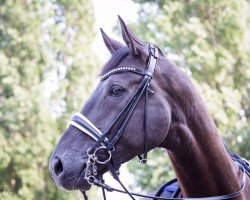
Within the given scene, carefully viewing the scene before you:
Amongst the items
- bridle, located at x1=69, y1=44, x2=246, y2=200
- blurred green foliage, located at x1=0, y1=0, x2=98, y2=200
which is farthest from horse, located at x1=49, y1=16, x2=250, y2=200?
blurred green foliage, located at x1=0, y1=0, x2=98, y2=200

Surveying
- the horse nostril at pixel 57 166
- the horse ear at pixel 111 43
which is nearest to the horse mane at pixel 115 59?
the horse ear at pixel 111 43

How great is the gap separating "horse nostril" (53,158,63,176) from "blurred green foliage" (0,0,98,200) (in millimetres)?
7053

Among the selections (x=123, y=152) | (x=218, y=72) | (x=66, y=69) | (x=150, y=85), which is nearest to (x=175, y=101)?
(x=150, y=85)

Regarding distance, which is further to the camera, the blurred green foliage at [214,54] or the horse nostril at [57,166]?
the blurred green foliage at [214,54]

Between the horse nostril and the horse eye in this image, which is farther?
the horse eye

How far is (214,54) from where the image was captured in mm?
10797

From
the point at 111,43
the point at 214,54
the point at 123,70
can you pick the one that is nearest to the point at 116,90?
the point at 123,70

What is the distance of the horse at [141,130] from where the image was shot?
2770 millimetres

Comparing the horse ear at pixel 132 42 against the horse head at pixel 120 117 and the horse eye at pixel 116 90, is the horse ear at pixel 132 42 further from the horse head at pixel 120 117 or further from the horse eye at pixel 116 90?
the horse eye at pixel 116 90

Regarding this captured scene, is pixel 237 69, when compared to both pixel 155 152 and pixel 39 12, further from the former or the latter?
pixel 39 12

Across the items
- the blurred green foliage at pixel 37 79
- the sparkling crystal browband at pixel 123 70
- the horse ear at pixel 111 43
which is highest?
the horse ear at pixel 111 43

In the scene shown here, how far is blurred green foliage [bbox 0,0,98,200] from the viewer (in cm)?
1062

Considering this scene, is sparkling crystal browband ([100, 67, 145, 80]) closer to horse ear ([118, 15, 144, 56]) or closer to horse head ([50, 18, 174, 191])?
horse head ([50, 18, 174, 191])

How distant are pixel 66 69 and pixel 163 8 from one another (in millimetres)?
3210
